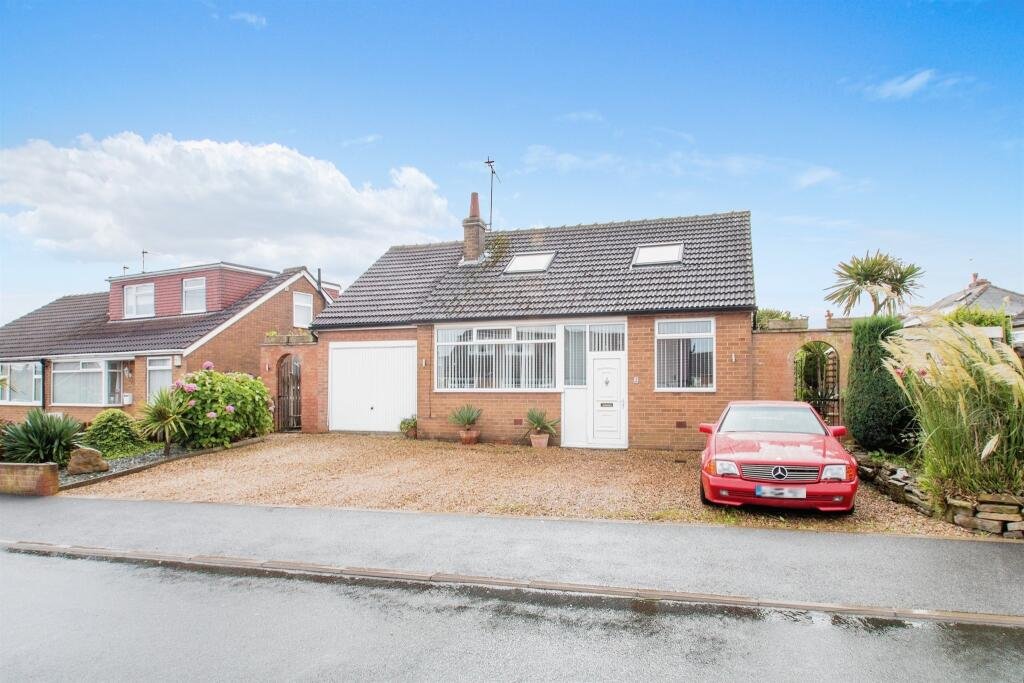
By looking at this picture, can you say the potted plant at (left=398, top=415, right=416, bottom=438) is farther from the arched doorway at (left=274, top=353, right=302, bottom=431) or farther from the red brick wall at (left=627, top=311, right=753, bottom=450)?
the red brick wall at (left=627, top=311, right=753, bottom=450)

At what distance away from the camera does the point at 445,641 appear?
4.50 m

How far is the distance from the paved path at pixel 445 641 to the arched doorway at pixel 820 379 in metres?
9.78

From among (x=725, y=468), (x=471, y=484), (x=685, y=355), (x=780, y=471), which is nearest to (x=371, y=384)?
(x=471, y=484)

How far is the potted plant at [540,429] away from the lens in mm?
14500

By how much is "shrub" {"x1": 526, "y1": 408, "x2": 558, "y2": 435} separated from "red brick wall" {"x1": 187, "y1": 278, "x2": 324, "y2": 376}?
38.5 feet

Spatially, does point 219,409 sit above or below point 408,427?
above

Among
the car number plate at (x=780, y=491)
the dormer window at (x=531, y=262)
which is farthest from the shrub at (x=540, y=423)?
the car number plate at (x=780, y=491)

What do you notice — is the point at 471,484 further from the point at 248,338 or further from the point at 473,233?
the point at 248,338

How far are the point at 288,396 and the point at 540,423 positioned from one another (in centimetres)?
840

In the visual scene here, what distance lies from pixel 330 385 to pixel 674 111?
10949 millimetres

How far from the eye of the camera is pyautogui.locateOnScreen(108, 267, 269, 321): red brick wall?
2378 cm

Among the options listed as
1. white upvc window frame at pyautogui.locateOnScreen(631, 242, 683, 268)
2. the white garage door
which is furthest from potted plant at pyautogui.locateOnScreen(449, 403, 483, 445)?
white upvc window frame at pyautogui.locateOnScreen(631, 242, 683, 268)

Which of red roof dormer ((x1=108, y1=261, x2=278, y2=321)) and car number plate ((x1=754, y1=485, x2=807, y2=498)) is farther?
red roof dormer ((x1=108, y1=261, x2=278, y2=321))

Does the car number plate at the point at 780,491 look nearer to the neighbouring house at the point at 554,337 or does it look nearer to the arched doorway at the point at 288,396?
the neighbouring house at the point at 554,337
